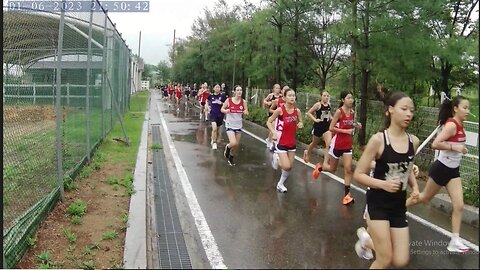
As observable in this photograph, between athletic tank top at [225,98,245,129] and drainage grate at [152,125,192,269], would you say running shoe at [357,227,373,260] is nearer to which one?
drainage grate at [152,125,192,269]

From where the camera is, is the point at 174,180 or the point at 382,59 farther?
the point at 382,59

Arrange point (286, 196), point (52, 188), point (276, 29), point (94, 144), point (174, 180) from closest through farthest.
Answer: point (52, 188) < point (286, 196) < point (174, 180) < point (94, 144) < point (276, 29)

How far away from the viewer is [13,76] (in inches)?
204

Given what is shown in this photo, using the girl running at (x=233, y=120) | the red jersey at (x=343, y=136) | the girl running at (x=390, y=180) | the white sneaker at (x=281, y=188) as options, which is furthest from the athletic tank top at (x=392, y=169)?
the girl running at (x=233, y=120)

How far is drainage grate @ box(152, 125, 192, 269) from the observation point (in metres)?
4.95

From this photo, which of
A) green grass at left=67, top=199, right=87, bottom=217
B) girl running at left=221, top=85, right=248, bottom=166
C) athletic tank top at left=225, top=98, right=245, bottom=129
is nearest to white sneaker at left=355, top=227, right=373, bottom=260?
green grass at left=67, top=199, right=87, bottom=217

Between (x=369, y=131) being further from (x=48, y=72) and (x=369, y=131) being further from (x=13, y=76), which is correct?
(x=13, y=76)

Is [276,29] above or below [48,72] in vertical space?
above

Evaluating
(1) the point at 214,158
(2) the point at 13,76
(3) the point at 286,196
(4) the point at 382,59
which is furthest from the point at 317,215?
(4) the point at 382,59

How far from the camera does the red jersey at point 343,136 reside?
7.55 m

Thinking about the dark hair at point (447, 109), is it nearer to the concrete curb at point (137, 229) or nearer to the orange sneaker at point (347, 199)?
the orange sneaker at point (347, 199)

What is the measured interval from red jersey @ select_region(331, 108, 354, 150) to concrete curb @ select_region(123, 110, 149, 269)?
3167mm

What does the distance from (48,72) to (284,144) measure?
3.82 meters

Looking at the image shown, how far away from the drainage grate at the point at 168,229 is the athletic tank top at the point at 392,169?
85.0 inches
